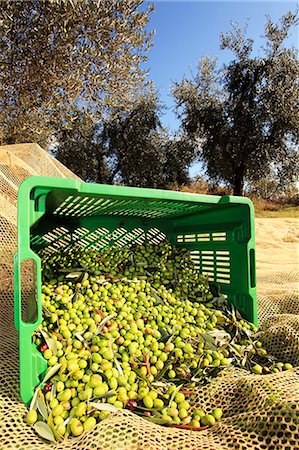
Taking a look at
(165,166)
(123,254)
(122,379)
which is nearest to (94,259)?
(123,254)

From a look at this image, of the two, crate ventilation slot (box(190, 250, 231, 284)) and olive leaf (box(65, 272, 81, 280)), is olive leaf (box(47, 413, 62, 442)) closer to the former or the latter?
olive leaf (box(65, 272, 81, 280))

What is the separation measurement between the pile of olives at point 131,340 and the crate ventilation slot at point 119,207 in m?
0.24

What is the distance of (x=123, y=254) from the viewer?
2.23 meters

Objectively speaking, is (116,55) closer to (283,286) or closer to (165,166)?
(283,286)

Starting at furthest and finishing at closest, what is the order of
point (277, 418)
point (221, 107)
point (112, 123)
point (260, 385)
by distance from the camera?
point (112, 123) < point (221, 107) < point (260, 385) < point (277, 418)

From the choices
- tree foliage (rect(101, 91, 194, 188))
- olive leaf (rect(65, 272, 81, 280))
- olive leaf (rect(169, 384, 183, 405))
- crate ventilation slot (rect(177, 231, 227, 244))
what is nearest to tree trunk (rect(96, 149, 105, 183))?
tree foliage (rect(101, 91, 194, 188))

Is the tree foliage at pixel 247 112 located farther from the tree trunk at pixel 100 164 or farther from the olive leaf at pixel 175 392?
the olive leaf at pixel 175 392

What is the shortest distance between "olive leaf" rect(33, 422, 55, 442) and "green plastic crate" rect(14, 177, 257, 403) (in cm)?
15

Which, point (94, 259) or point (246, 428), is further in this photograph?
point (94, 259)

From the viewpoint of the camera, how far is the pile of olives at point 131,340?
129cm

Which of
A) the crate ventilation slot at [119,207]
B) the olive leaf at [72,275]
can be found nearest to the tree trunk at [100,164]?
the crate ventilation slot at [119,207]

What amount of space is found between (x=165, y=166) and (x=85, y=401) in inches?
671

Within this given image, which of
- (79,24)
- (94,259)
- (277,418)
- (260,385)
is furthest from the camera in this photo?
(79,24)

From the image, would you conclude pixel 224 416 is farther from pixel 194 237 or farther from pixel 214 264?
pixel 194 237
